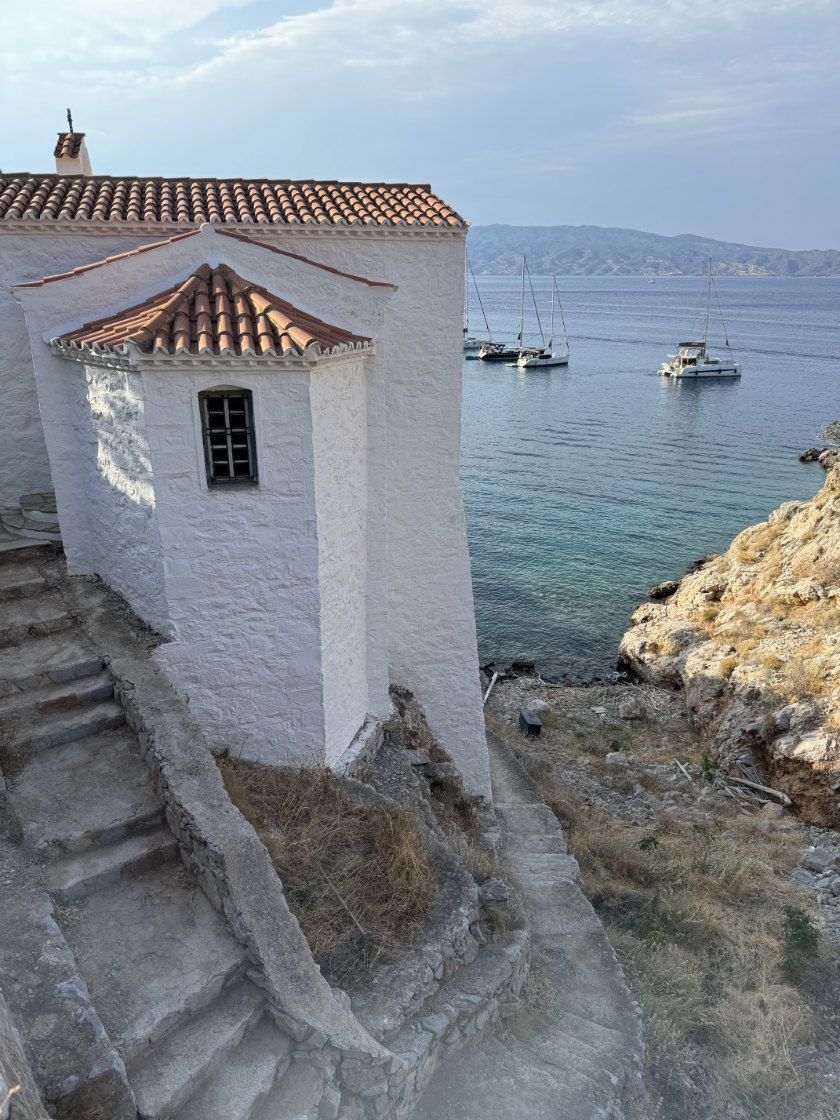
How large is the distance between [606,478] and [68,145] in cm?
3622

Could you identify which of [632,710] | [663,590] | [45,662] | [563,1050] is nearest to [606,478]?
[663,590]

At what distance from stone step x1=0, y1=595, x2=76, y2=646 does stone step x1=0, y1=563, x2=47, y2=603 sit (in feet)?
0.38

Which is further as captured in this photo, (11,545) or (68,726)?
(11,545)

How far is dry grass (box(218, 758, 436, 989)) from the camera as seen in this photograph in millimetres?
7562

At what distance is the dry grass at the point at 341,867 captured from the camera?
7562 mm

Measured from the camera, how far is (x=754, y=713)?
1988 centimetres

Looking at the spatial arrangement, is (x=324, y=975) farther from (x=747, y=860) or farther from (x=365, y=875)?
(x=747, y=860)

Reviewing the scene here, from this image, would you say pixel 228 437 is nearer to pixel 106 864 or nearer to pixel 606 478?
pixel 106 864

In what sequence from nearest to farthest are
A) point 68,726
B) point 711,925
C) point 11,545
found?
1. point 68,726
2. point 711,925
3. point 11,545

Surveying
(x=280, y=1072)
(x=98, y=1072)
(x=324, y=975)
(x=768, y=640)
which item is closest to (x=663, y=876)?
(x=324, y=975)

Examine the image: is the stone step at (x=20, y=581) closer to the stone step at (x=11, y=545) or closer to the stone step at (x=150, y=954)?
the stone step at (x=11, y=545)

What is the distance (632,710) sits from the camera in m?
23.6

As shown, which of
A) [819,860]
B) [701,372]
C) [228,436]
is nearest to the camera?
[228,436]

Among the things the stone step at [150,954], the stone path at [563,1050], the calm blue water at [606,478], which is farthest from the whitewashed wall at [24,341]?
the calm blue water at [606,478]
